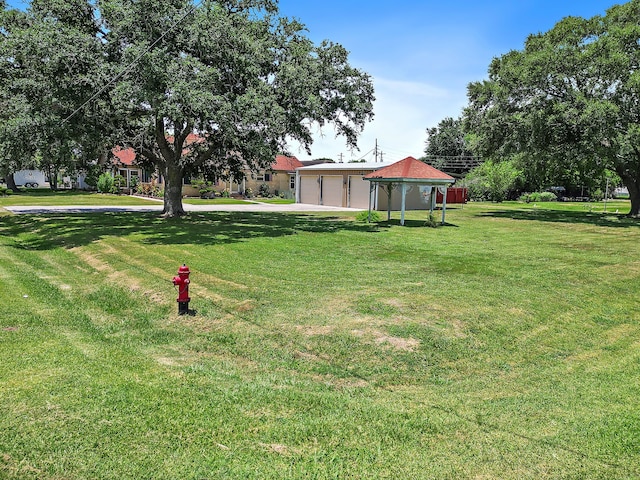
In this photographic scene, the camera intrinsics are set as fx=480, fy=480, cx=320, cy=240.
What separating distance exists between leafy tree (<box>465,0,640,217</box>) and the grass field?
12.6 m

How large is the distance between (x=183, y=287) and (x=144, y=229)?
11.1m

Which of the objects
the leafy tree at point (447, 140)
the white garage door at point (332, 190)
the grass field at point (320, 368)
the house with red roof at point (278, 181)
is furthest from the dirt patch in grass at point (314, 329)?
the leafy tree at point (447, 140)

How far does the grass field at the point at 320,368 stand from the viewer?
364 centimetres

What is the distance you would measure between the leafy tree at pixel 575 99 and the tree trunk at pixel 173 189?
53.7 ft

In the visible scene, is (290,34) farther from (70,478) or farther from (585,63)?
(70,478)

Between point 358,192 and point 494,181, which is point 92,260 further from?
point 494,181

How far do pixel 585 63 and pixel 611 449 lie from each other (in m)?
24.3

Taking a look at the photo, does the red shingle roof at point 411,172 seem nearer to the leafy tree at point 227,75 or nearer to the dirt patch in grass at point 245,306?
the leafy tree at point 227,75

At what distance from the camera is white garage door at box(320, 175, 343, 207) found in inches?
1395

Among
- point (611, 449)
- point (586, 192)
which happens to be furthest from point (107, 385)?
point (586, 192)

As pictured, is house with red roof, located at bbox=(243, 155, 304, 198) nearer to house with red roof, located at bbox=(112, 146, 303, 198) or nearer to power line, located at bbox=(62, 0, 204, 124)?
house with red roof, located at bbox=(112, 146, 303, 198)

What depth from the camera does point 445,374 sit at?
17.8ft

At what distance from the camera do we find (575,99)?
898 inches

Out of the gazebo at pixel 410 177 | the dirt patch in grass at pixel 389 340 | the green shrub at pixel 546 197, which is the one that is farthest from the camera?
the green shrub at pixel 546 197
